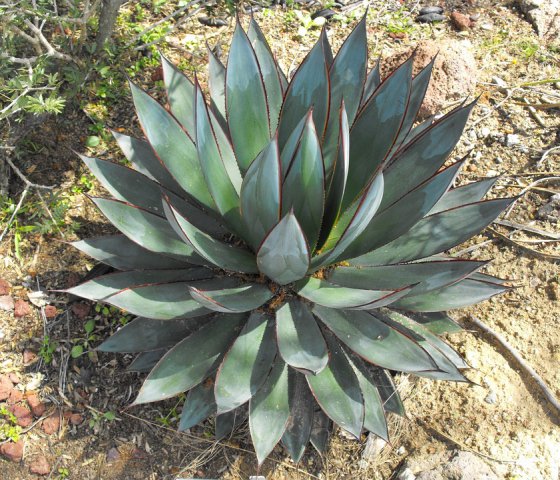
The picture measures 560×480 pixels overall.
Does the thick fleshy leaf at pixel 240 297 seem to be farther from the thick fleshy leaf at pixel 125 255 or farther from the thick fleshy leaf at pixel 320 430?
the thick fleshy leaf at pixel 320 430

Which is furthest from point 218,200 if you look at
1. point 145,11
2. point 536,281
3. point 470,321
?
point 145,11

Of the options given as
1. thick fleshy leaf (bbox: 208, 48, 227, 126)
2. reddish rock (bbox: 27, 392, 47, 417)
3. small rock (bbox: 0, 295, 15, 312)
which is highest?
thick fleshy leaf (bbox: 208, 48, 227, 126)

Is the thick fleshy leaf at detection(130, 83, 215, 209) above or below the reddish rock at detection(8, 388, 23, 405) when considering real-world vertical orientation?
above

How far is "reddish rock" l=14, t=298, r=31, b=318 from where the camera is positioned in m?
2.55

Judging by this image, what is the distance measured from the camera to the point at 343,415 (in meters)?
1.88

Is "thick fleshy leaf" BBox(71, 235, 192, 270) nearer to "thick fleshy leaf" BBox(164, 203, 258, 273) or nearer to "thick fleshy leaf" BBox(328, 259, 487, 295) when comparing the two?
"thick fleshy leaf" BBox(164, 203, 258, 273)

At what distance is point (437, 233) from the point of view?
2.04m

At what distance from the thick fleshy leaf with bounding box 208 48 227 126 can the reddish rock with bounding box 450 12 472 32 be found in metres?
1.81

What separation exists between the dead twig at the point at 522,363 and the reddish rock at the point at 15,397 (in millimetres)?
1980

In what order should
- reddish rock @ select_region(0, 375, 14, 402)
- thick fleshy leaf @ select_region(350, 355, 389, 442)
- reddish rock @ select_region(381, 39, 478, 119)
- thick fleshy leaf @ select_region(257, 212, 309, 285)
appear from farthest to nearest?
reddish rock @ select_region(381, 39, 478, 119)
reddish rock @ select_region(0, 375, 14, 402)
thick fleshy leaf @ select_region(350, 355, 389, 442)
thick fleshy leaf @ select_region(257, 212, 309, 285)

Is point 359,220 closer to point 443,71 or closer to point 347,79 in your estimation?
point 347,79


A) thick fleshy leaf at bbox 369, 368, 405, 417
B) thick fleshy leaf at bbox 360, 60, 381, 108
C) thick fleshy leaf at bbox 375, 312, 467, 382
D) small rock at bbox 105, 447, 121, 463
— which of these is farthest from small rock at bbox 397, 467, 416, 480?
thick fleshy leaf at bbox 360, 60, 381, 108

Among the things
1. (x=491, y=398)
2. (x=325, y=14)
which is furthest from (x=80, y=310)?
(x=325, y=14)

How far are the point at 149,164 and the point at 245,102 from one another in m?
0.46
